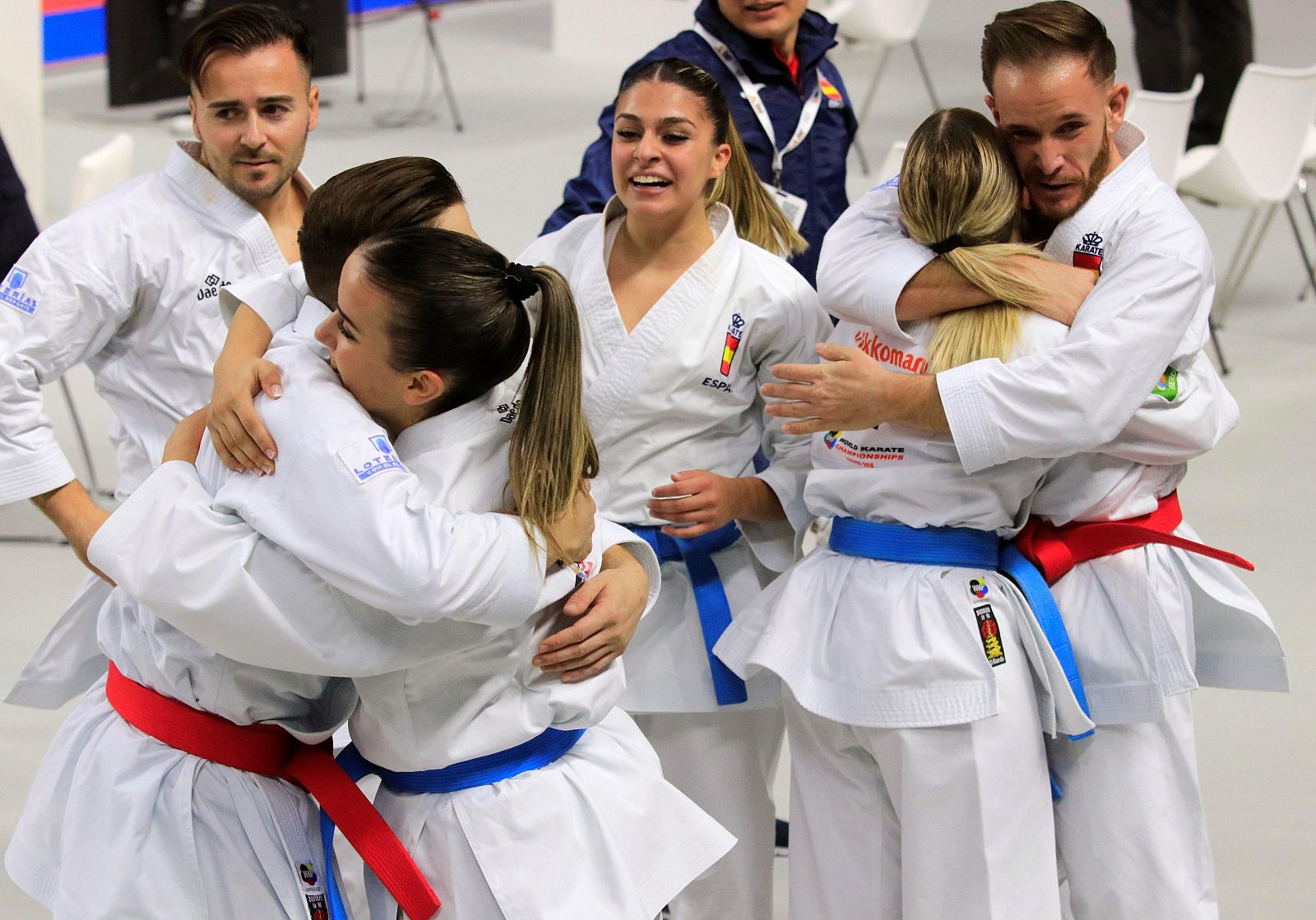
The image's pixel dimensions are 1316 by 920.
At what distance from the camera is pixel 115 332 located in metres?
2.46

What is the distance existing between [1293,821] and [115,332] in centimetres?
250

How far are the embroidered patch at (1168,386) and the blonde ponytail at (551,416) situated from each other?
81 centimetres

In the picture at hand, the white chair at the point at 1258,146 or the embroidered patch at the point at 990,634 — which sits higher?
the embroidered patch at the point at 990,634

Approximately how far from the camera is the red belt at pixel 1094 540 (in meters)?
2.21

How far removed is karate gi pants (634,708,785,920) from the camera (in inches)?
98.6

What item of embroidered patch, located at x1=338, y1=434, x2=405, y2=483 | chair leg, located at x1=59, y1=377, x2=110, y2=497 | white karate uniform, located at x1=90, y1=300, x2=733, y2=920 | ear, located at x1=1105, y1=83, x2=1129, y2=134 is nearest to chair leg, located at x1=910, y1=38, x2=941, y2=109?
chair leg, located at x1=59, y1=377, x2=110, y2=497

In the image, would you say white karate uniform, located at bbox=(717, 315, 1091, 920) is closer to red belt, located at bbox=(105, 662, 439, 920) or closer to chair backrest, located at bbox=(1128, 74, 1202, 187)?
red belt, located at bbox=(105, 662, 439, 920)

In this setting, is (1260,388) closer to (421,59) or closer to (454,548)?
(454,548)

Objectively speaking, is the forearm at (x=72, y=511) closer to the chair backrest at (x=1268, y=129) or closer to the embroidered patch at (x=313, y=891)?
the embroidered patch at (x=313, y=891)

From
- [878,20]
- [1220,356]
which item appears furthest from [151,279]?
[878,20]

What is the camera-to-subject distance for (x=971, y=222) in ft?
7.09

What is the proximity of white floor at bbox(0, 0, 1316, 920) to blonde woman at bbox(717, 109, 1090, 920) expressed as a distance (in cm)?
92

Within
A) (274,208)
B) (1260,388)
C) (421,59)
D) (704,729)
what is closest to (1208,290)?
(704,729)

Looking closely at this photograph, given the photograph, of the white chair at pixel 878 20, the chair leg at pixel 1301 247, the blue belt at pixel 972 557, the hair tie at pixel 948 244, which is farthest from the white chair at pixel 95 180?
the chair leg at pixel 1301 247
